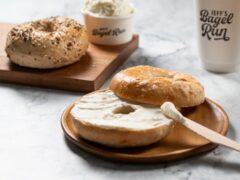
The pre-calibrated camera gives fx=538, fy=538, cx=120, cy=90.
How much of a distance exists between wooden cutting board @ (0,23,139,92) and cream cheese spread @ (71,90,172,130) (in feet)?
0.62

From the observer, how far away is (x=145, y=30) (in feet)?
5.63

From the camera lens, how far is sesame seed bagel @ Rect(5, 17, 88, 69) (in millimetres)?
1308

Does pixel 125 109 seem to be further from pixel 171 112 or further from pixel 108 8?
pixel 108 8

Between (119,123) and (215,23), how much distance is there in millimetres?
465

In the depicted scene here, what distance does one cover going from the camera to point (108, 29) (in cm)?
149

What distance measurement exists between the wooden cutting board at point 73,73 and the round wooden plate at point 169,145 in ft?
0.61

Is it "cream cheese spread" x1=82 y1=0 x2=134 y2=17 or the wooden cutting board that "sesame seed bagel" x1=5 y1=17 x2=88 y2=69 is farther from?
"cream cheese spread" x1=82 y1=0 x2=134 y2=17

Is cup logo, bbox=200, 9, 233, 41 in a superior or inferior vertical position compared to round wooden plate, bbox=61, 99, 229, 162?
superior

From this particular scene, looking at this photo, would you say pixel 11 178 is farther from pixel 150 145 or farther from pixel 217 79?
pixel 217 79

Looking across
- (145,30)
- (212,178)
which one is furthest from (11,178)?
(145,30)

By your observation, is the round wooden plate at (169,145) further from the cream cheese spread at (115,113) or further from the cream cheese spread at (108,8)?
the cream cheese spread at (108,8)

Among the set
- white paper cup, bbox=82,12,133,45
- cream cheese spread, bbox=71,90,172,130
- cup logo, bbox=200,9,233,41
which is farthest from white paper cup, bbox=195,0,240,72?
cream cheese spread, bbox=71,90,172,130

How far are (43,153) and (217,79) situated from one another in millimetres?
533

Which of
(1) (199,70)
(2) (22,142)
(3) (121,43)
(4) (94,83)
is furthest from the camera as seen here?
(3) (121,43)
